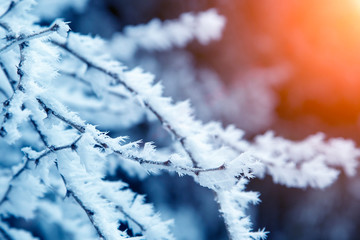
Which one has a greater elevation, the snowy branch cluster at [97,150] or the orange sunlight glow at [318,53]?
the orange sunlight glow at [318,53]

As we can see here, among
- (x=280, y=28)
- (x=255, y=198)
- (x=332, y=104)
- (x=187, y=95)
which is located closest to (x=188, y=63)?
(x=187, y=95)

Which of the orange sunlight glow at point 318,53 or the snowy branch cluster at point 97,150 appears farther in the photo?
the orange sunlight glow at point 318,53

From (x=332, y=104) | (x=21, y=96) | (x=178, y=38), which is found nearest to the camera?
(x=21, y=96)

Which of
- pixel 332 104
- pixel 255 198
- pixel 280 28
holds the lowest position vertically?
pixel 255 198

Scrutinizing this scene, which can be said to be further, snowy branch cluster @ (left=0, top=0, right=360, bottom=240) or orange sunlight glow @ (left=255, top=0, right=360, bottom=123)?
orange sunlight glow @ (left=255, top=0, right=360, bottom=123)

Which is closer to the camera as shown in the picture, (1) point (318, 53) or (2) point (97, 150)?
(2) point (97, 150)

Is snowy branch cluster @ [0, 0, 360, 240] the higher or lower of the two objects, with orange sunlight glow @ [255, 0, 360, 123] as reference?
lower

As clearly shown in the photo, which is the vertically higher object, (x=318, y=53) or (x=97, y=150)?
(x=318, y=53)

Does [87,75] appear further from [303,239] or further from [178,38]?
[303,239]
